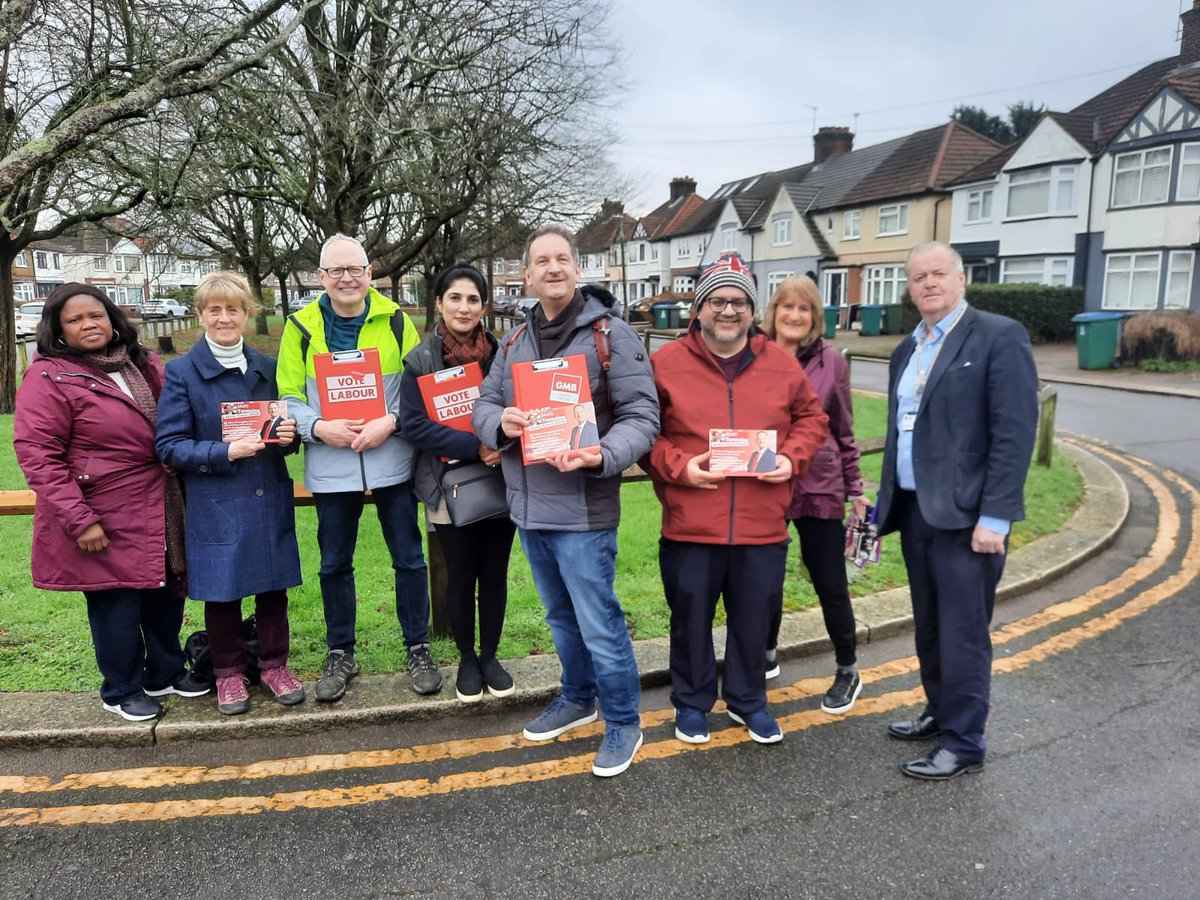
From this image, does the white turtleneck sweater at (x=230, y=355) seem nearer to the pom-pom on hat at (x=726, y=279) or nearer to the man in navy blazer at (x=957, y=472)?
the pom-pom on hat at (x=726, y=279)

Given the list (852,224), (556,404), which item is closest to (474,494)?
(556,404)

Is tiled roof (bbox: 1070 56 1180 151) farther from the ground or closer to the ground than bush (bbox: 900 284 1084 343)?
farther from the ground

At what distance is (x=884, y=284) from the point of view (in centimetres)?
3647

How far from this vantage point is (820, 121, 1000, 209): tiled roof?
115 feet

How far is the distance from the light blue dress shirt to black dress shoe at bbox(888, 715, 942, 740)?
3.46 feet

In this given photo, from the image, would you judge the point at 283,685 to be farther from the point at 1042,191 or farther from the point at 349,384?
the point at 1042,191

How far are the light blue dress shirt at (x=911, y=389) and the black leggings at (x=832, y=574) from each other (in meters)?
0.45

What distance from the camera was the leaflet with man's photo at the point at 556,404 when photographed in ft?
10.2

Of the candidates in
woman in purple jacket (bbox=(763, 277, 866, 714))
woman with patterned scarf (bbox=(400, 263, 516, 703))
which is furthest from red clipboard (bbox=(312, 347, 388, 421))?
woman in purple jacket (bbox=(763, 277, 866, 714))

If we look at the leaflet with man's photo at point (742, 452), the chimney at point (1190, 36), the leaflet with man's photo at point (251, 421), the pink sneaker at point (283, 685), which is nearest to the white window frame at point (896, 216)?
the chimney at point (1190, 36)

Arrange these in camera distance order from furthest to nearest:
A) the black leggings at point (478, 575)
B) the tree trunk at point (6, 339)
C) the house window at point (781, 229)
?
the house window at point (781, 229) → the tree trunk at point (6, 339) → the black leggings at point (478, 575)

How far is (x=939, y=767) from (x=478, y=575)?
216 cm

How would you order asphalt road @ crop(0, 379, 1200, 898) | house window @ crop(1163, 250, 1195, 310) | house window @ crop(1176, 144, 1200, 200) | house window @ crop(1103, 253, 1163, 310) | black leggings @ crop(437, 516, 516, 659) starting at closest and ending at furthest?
asphalt road @ crop(0, 379, 1200, 898), black leggings @ crop(437, 516, 516, 659), house window @ crop(1176, 144, 1200, 200), house window @ crop(1163, 250, 1195, 310), house window @ crop(1103, 253, 1163, 310)

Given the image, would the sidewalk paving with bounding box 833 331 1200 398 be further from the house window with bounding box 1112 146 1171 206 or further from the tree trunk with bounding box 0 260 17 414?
the tree trunk with bounding box 0 260 17 414
